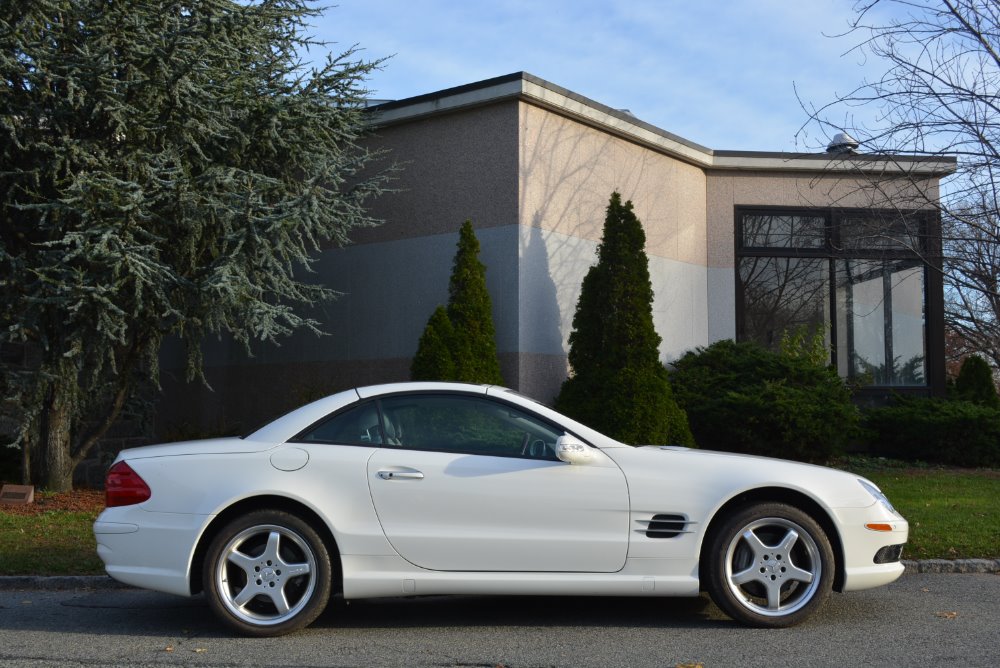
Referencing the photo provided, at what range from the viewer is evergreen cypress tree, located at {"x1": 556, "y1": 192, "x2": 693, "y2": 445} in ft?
A: 39.0

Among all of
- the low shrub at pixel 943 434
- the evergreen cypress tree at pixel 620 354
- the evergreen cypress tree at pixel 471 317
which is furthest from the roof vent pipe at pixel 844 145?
the low shrub at pixel 943 434

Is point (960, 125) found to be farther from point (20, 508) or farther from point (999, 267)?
point (20, 508)

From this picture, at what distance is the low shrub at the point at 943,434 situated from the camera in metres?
14.6

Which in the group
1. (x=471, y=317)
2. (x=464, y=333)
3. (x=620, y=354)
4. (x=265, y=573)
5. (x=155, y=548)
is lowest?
(x=265, y=573)

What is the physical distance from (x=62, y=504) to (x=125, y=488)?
552 centimetres

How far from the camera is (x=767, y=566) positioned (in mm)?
→ 5922

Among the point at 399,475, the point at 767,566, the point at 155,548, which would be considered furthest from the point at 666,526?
the point at 155,548

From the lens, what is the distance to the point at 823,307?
16453mm

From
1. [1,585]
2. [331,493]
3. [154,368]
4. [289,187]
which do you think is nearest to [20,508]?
[154,368]

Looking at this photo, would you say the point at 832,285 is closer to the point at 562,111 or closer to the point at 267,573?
the point at 562,111

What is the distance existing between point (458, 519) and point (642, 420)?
6350 millimetres

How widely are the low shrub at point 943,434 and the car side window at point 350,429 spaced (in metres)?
10.7

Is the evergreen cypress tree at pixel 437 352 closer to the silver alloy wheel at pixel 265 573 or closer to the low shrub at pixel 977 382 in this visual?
the silver alloy wheel at pixel 265 573

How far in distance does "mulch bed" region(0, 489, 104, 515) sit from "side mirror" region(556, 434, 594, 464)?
6290 mm
